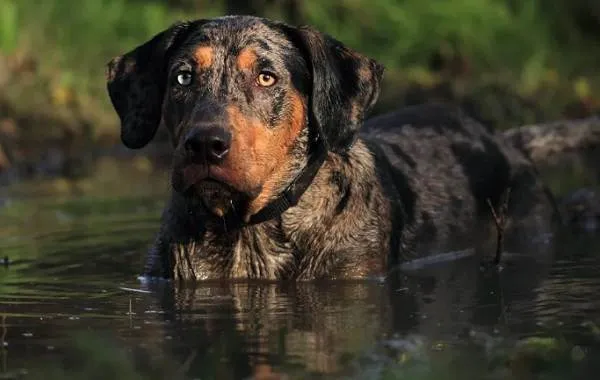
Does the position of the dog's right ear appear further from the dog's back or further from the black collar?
the dog's back

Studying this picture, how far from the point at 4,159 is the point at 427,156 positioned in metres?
6.23

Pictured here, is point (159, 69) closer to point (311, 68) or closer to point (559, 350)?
point (311, 68)

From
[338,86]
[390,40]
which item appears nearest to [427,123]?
[338,86]

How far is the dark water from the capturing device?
589 centimetres

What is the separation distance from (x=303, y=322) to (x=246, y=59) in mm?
1762

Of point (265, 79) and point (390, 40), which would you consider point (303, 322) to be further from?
point (390, 40)

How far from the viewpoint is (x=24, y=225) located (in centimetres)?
1196

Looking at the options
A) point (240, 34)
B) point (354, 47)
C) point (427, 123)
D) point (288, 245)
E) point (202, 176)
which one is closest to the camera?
point (202, 176)

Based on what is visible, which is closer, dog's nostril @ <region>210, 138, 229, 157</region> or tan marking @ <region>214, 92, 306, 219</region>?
dog's nostril @ <region>210, 138, 229, 157</region>

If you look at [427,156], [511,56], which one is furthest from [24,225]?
[511,56]

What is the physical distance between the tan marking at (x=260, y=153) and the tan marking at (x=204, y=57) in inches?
17.6

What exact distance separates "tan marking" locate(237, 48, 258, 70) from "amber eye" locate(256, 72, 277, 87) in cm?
7

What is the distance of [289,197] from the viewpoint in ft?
28.4

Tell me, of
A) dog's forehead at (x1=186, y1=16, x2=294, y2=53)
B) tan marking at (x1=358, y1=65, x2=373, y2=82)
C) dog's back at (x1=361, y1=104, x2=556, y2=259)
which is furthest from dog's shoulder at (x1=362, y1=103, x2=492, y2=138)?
dog's forehead at (x1=186, y1=16, x2=294, y2=53)
